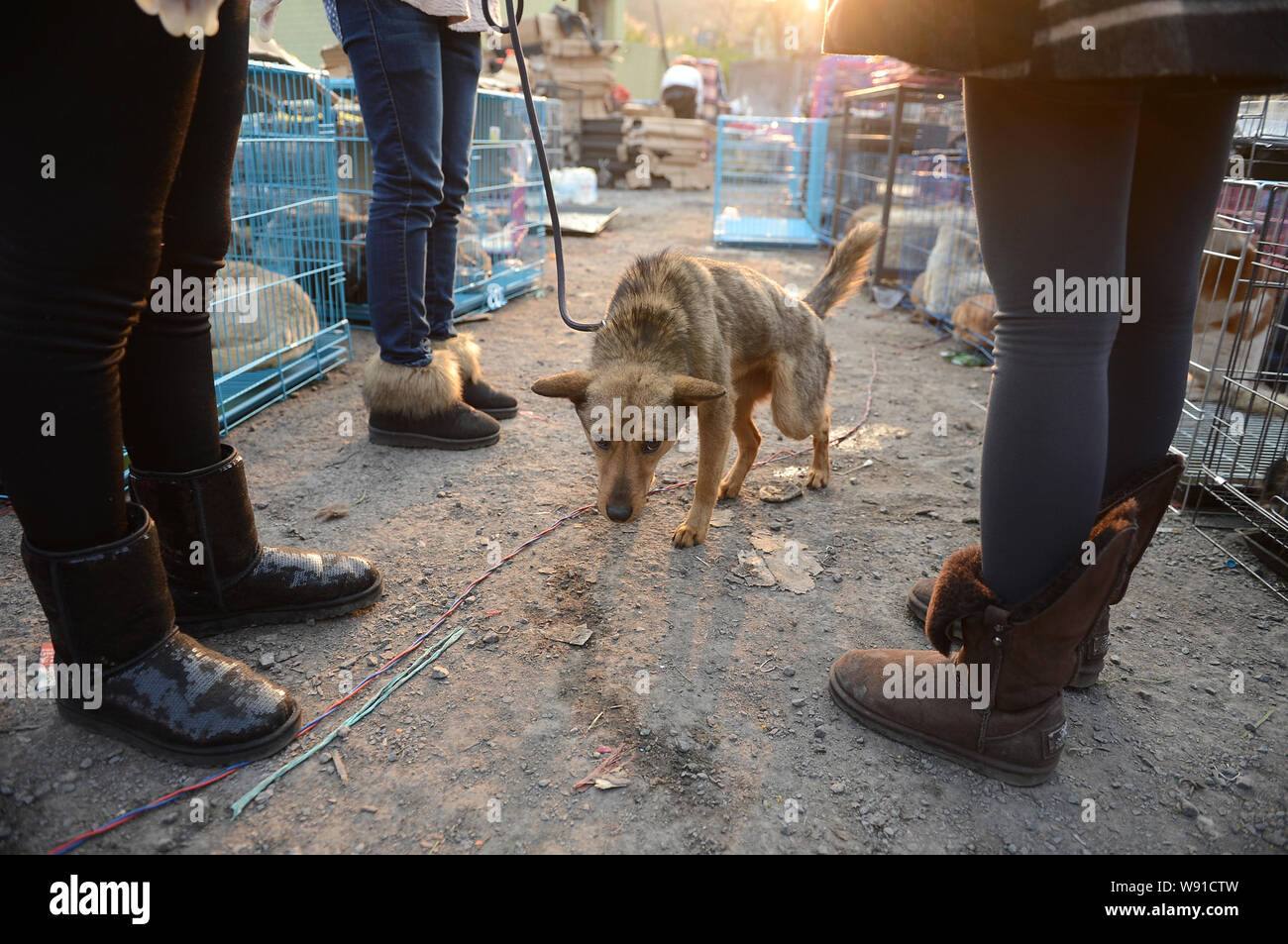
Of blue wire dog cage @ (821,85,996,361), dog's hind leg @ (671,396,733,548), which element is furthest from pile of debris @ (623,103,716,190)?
dog's hind leg @ (671,396,733,548)

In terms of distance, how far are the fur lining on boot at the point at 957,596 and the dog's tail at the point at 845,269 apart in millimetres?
2053

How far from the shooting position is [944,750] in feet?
5.85

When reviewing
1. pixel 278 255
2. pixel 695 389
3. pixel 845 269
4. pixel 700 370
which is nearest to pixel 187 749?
pixel 695 389

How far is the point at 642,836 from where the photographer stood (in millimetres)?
1559

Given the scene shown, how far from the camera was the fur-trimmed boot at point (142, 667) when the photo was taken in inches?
59.3

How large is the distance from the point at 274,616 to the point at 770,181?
31.9 feet

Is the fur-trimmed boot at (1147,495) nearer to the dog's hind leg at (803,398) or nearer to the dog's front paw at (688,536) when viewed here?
the dog's front paw at (688,536)

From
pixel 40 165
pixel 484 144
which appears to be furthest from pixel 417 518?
pixel 484 144

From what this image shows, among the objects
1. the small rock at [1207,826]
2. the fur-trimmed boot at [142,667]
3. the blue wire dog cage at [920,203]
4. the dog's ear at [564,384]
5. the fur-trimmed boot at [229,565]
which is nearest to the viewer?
the fur-trimmed boot at [142,667]

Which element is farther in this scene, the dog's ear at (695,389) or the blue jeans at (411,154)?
the blue jeans at (411,154)

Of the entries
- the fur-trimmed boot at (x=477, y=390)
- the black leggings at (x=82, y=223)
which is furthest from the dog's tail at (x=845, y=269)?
the black leggings at (x=82, y=223)

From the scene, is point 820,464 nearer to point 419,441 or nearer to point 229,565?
point 419,441

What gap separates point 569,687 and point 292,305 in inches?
121
